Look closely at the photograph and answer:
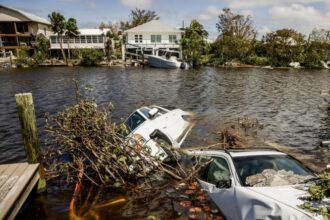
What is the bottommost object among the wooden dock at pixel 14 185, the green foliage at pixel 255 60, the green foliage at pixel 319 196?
the green foliage at pixel 255 60

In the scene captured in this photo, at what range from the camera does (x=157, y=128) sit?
11742 mm

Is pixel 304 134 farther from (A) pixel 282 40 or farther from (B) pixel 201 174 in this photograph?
(A) pixel 282 40

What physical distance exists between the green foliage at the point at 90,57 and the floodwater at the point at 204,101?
19763mm

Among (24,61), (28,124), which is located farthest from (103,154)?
(24,61)

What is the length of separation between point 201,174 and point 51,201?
4.91 meters

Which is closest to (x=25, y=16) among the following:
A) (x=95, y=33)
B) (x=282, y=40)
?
(x=95, y=33)

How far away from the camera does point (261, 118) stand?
20484mm

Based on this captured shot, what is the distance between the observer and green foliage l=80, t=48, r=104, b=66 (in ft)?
194

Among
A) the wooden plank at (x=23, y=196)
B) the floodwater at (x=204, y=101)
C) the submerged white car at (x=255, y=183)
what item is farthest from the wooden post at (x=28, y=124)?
the submerged white car at (x=255, y=183)

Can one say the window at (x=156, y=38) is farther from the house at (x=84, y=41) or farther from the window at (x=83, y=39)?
the window at (x=83, y=39)

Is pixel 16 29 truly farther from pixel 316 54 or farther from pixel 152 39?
pixel 316 54

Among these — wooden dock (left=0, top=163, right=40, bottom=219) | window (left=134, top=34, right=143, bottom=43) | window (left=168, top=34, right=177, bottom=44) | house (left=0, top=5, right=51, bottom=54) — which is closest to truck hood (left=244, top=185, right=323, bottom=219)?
wooden dock (left=0, top=163, right=40, bottom=219)

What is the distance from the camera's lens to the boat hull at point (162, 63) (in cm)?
5388

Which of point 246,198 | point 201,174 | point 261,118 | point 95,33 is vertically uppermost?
point 95,33
